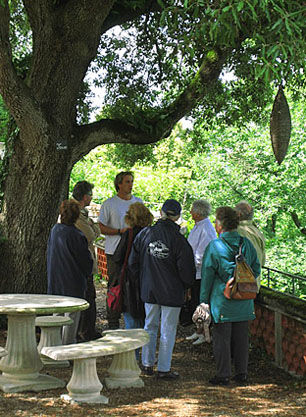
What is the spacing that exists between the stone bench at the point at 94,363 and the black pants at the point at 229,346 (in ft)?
2.58

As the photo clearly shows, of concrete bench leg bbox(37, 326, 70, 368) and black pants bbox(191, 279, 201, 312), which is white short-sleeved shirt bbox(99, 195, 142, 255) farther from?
concrete bench leg bbox(37, 326, 70, 368)

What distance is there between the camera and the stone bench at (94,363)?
19.4 ft

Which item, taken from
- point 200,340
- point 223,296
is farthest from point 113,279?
point 200,340

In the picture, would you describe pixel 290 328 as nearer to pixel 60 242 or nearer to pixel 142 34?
pixel 60 242

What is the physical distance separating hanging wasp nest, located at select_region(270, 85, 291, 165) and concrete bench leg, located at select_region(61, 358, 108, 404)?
300 centimetres

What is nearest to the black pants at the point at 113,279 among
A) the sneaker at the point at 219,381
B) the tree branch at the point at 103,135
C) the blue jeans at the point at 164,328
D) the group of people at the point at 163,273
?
the group of people at the point at 163,273

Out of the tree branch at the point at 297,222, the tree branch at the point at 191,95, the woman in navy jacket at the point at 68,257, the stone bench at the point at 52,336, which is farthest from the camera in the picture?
the tree branch at the point at 297,222

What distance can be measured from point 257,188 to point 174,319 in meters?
25.8

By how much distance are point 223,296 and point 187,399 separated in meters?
1.16

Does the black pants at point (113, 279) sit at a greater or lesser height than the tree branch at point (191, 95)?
lesser

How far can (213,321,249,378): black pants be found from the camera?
6957mm

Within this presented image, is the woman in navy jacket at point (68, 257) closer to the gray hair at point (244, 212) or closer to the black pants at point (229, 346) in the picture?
the black pants at point (229, 346)

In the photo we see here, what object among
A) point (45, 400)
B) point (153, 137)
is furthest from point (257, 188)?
point (45, 400)

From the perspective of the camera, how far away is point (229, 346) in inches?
276
